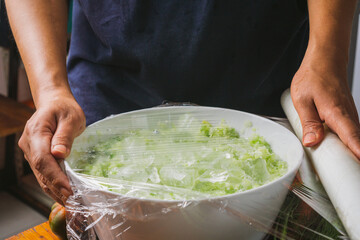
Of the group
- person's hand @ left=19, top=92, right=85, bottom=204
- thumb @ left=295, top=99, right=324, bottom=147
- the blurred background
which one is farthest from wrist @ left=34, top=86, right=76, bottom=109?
the blurred background

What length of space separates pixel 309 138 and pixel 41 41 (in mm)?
734

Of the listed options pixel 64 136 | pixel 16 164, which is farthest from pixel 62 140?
pixel 16 164

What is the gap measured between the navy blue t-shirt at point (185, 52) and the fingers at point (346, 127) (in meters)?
0.37

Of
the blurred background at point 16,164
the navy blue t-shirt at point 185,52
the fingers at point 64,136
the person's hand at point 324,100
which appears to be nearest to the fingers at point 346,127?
the person's hand at point 324,100

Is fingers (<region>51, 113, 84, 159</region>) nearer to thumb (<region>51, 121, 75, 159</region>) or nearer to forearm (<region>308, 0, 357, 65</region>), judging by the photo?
thumb (<region>51, 121, 75, 159</region>)

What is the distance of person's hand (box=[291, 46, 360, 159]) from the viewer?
0.76 meters

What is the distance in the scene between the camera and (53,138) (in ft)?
2.56

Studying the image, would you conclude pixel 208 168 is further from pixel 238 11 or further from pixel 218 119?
pixel 238 11

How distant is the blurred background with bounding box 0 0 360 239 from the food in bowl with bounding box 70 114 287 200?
1468 millimetres

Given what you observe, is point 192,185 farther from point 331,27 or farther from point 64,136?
point 331,27

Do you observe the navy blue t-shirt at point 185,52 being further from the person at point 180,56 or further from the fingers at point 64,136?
the fingers at point 64,136

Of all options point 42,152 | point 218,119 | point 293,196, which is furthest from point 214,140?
point 42,152

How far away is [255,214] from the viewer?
621mm

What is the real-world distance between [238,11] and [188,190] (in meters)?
0.61
